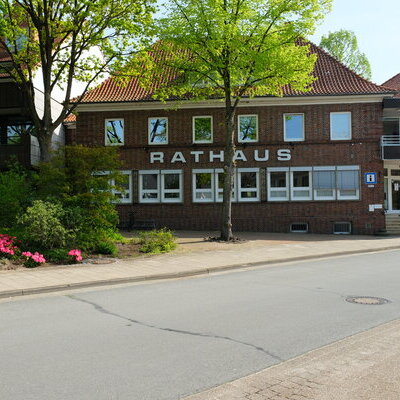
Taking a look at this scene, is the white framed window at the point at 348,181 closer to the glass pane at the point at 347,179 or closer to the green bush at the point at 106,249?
the glass pane at the point at 347,179

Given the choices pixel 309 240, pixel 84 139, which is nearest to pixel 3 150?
pixel 84 139

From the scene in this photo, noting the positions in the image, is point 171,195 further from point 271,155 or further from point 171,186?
point 271,155

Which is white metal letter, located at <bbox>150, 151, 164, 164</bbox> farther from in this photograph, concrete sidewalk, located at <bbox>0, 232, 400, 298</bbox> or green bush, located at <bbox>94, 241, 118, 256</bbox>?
green bush, located at <bbox>94, 241, 118, 256</bbox>

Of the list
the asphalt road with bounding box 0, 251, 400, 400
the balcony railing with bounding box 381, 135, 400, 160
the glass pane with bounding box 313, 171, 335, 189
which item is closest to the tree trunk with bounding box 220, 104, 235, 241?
the glass pane with bounding box 313, 171, 335, 189

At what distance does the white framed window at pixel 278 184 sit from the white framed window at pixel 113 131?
8.12m

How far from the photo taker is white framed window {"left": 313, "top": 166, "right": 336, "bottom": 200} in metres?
23.8

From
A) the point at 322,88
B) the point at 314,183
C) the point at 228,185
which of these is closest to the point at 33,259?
the point at 228,185

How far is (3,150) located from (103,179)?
1086 centimetres

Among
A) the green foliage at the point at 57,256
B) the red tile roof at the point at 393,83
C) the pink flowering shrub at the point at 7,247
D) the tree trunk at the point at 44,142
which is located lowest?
the green foliage at the point at 57,256

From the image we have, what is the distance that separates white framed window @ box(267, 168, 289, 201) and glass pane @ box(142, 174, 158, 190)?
601 centimetres

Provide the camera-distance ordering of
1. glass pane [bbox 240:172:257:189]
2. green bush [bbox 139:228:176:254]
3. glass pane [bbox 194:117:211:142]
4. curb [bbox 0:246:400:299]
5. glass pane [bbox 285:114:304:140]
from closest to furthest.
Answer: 1. curb [bbox 0:246:400:299]
2. green bush [bbox 139:228:176:254]
3. glass pane [bbox 285:114:304:140]
4. glass pane [bbox 240:172:257:189]
5. glass pane [bbox 194:117:211:142]

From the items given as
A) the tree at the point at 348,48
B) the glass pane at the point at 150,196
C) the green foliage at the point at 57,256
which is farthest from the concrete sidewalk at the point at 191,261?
the tree at the point at 348,48

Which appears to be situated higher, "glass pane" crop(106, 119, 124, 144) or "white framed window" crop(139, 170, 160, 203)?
"glass pane" crop(106, 119, 124, 144)

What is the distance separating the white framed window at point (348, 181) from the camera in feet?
77.5
